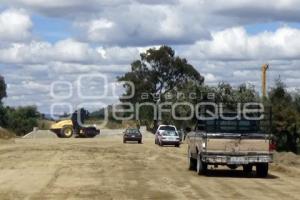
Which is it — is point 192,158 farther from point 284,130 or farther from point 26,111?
point 26,111

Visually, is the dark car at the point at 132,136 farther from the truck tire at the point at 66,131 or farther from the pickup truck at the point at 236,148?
the pickup truck at the point at 236,148

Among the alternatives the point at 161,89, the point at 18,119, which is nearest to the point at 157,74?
the point at 161,89

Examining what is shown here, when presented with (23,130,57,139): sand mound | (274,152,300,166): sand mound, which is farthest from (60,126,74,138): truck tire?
(274,152,300,166): sand mound

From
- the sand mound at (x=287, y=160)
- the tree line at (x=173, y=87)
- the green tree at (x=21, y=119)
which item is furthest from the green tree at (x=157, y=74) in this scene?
the sand mound at (x=287, y=160)

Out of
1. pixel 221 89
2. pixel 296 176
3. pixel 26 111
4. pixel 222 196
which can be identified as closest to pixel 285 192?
pixel 222 196

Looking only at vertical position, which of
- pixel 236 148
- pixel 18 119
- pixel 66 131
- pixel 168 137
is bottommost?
pixel 236 148

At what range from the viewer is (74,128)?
3201 inches

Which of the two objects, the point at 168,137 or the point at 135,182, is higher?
the point at 168,137

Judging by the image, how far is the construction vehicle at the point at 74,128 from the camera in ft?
264

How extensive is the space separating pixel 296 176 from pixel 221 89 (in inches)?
2107

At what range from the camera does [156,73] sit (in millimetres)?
106125

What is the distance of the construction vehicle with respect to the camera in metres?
80.6

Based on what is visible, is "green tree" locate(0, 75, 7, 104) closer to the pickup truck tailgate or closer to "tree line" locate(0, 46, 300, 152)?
"tree line" locate(0, 46, 300, 152)

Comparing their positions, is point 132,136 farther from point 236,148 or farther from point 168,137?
point 236,148
